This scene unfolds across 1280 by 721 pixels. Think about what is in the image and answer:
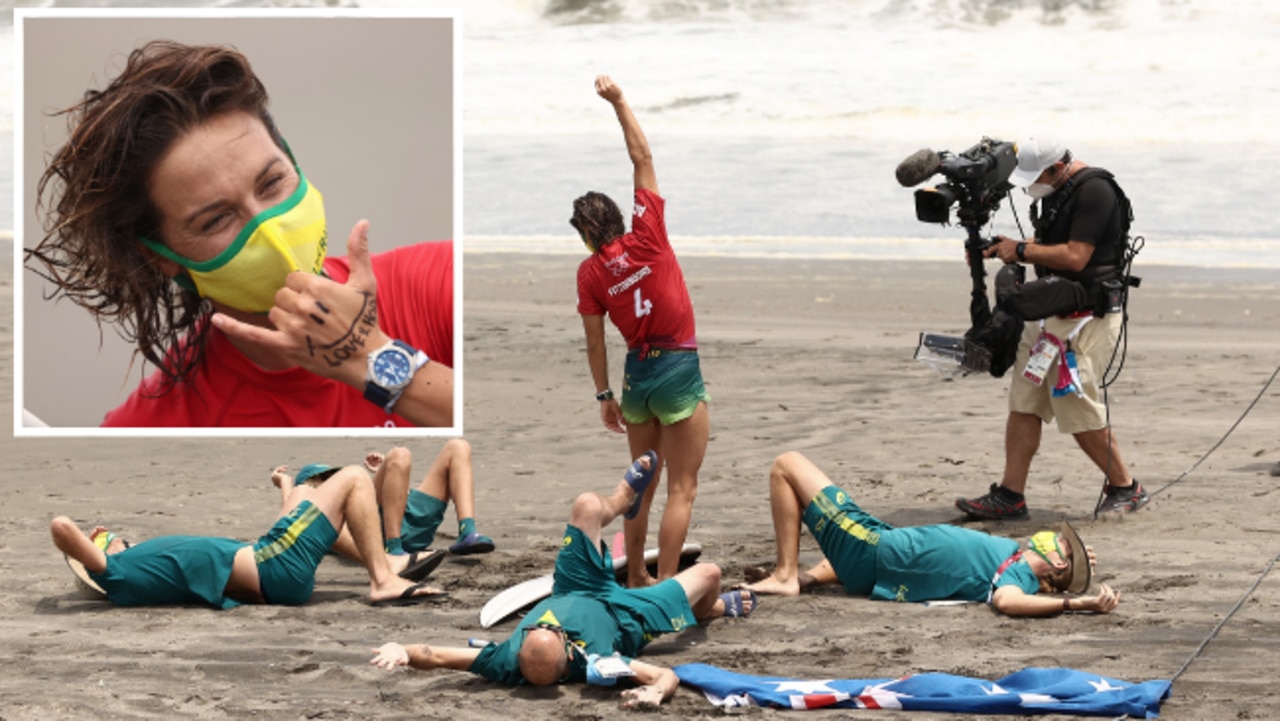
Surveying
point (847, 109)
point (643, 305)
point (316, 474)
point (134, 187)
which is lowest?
point (316, 474)

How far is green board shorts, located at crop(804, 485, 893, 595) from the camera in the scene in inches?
222

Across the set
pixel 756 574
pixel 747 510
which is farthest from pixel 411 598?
pixel 747 510

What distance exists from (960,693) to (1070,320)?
2.83 meters

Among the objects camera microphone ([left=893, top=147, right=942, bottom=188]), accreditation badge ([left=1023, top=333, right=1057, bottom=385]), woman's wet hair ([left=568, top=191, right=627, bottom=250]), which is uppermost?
camera microphone ([left=893, top=147, right=942, bottom=188])

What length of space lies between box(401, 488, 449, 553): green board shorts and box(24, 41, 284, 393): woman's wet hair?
1380 millimetres

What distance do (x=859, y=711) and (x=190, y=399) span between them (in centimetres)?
418

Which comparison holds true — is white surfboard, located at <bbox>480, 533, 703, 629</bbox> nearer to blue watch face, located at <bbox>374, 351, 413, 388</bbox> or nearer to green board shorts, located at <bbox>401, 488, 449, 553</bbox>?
green board shorts, located at <bbox>401, 488, 449, 553</bbox>

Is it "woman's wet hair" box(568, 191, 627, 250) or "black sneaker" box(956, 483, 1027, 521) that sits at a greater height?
"woman's wet hair" box(568, 191, 627, 250)

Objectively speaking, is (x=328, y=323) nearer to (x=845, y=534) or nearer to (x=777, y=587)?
(x=777, y=587)

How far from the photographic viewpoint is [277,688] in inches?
181

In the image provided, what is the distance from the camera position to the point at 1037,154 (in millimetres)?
6633

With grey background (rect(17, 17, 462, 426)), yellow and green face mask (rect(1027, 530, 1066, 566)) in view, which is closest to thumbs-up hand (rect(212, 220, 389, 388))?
grey background (rect(17, 17, 462, 426))

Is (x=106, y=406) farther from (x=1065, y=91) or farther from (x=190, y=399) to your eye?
(x=1065, y=91)

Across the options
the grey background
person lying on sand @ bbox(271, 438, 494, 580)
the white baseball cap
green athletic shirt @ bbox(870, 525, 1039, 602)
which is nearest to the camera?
green athletic shirt @ bbox(870, 525, 1039, 602)
